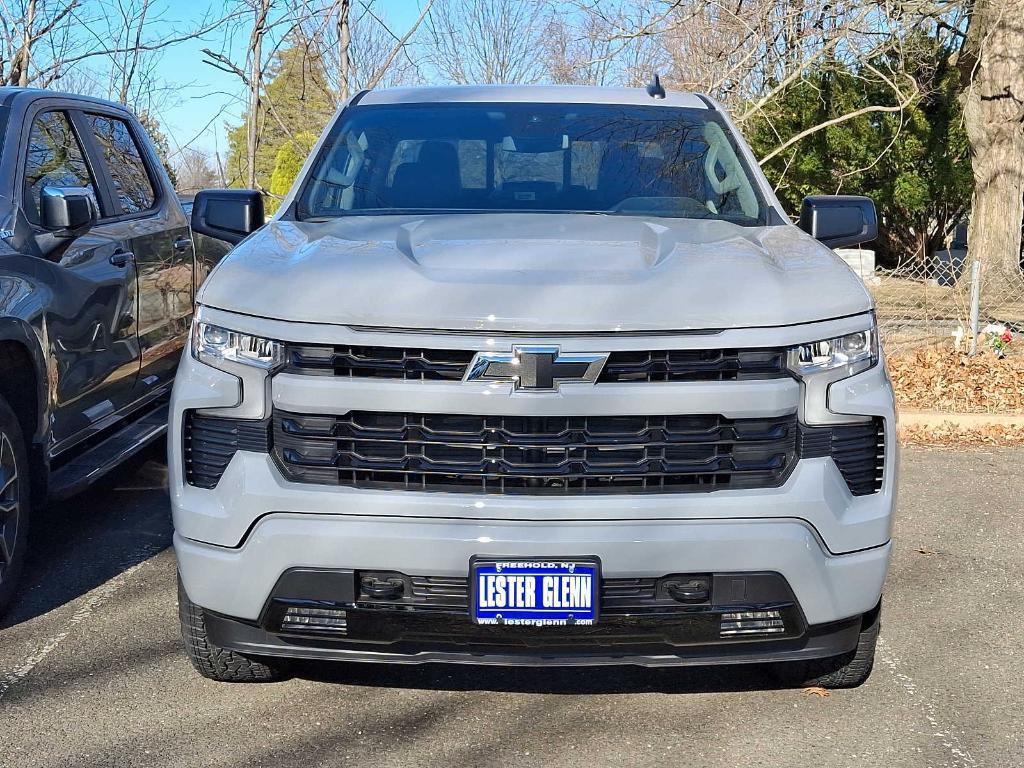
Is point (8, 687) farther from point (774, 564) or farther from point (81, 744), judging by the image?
point (774, 564)

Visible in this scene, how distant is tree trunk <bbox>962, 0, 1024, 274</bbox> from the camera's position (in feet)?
43.1

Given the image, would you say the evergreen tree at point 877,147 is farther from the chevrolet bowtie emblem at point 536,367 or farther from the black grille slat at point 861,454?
the chevrolet bowtie emblem at point 536,367

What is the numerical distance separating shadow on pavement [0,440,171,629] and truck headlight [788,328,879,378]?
2967mm

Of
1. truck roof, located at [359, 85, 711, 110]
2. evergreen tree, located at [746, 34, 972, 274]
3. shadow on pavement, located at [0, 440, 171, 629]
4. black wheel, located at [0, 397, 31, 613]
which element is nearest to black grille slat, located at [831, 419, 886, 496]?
truck roof, located at [359, 85, 711, 110]

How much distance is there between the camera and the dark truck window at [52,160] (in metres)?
4.95

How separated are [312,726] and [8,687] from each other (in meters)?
1.04

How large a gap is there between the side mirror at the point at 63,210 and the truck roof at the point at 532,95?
48.1 inches

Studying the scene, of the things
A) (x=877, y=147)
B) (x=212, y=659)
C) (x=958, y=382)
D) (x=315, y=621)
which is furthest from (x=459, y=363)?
(x=877, y=147)

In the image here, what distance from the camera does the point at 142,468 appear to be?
681 cm

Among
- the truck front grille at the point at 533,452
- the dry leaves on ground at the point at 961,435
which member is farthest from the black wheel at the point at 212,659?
the dry leaves on ground at the point at 961,435

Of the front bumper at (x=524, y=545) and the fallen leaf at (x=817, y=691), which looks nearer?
the front bumper at (x=524, y=545)

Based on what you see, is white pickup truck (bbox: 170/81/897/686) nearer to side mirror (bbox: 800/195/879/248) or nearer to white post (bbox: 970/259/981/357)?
side mirror (bbox: 800/195/879/248)

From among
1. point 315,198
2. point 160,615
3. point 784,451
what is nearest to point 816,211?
point 784,451

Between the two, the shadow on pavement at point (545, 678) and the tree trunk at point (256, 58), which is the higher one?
the tree trunk at point (256, 58)
